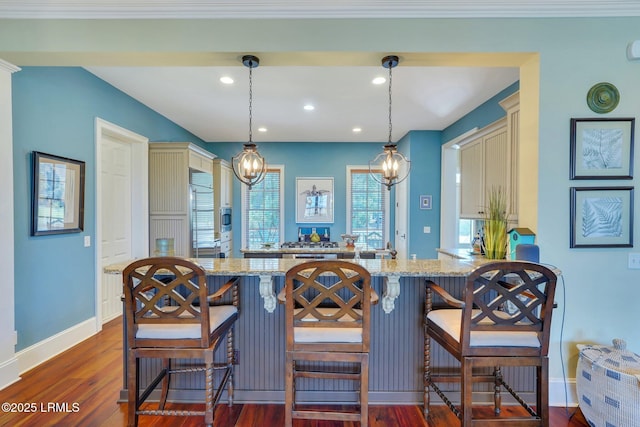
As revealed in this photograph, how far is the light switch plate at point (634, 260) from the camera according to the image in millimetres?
2086

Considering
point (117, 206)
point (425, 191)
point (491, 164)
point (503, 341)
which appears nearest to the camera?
point (503, 341)

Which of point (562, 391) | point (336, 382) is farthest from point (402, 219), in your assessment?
point (336, 382)

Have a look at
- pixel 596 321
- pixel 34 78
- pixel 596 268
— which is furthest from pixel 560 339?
pixel 34 78

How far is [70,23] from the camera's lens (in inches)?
83.3

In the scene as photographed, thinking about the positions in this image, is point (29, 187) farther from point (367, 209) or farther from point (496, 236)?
point (367, 209)

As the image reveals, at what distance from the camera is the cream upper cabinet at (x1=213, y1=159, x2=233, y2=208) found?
5.55 metres

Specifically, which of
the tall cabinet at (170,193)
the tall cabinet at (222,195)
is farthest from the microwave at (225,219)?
the tall cabinet at (170,193)

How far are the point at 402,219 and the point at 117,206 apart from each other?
4589 millimetres

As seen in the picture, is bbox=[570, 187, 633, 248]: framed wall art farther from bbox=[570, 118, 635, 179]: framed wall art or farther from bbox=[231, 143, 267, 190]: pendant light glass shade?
bbox=[231, 143, 267, 190]: pendant light glass shade

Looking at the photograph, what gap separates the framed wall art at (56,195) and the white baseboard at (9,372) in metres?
1.01

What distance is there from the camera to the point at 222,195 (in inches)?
A: 225

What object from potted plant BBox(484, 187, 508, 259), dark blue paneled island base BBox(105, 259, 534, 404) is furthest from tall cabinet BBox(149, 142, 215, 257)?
potted plant BBox(484, 187, 508, 259)

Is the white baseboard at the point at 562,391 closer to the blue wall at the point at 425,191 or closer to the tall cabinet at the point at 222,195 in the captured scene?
the blue wall at the point at 425,191

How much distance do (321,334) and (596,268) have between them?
1985mm
